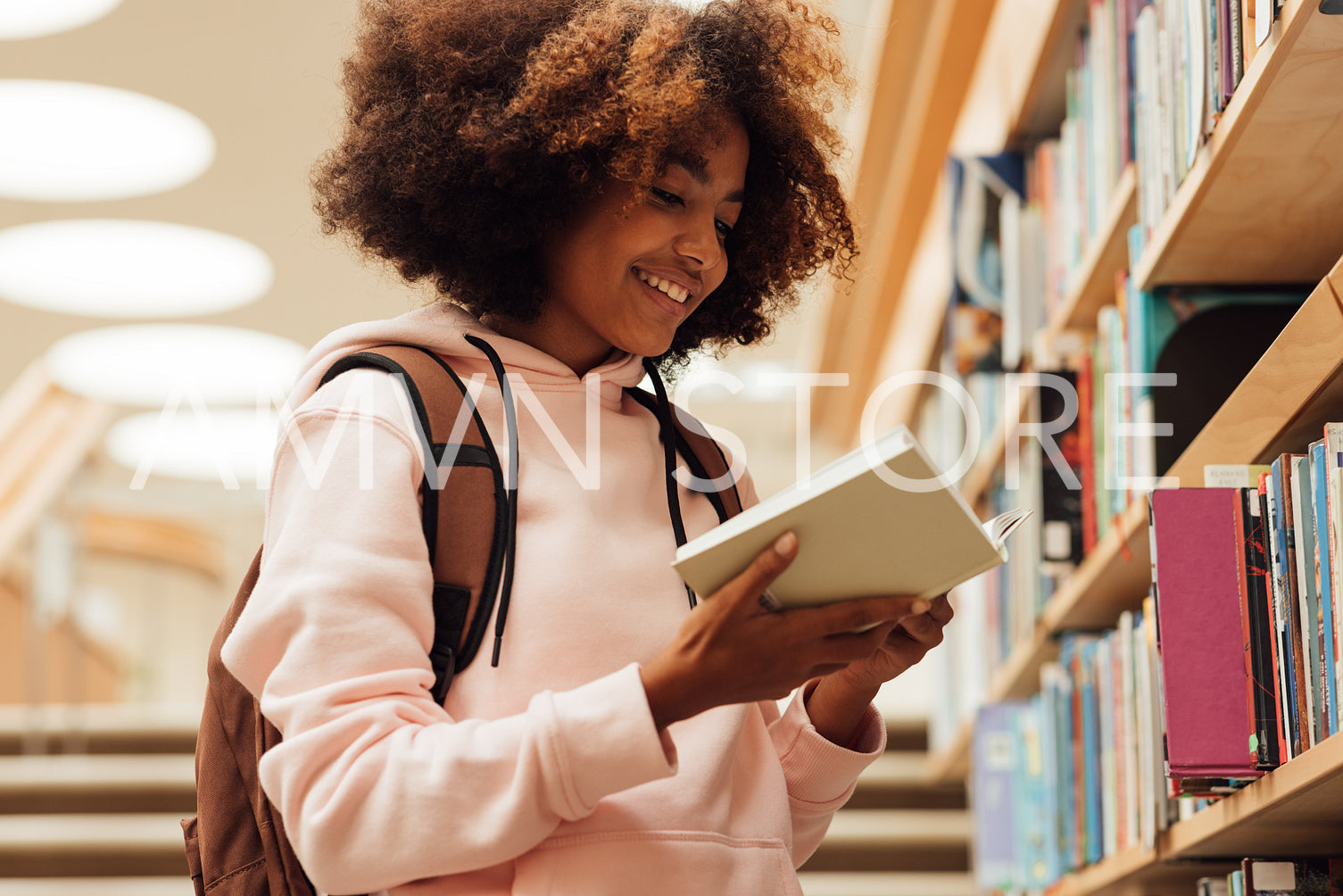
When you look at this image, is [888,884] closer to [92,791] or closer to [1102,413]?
[1102,413]

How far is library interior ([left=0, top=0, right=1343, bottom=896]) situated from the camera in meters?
1.34

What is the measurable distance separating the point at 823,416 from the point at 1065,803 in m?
4.20

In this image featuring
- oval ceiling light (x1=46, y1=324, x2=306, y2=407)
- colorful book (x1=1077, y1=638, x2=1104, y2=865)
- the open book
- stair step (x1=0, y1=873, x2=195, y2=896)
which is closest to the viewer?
the open book

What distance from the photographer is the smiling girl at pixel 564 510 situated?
3.02ft

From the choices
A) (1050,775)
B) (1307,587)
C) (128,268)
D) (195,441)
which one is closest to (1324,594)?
(1307,587)

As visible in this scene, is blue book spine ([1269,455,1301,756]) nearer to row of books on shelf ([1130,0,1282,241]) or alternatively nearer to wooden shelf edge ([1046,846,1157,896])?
row of books on shelf ([1130,0,1282,241])

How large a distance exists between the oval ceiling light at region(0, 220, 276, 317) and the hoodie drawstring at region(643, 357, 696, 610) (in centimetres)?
432

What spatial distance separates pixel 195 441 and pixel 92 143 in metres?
3.39

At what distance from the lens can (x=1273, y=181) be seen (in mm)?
1445

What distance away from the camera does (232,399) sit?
7223 millimetres

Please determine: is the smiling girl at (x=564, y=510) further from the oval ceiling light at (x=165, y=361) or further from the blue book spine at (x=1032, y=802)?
the oval ceiling light at (x=165, y=361)

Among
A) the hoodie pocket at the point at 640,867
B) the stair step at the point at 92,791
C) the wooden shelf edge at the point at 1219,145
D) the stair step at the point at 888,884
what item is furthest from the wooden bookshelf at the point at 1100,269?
the stair step at the point at 92,791

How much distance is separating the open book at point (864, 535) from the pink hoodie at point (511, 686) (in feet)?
0.36

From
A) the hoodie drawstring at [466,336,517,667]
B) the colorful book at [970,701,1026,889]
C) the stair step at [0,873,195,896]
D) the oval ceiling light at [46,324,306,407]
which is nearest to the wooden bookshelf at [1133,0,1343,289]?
the hoodie drawstring at [466,336,517,667]
